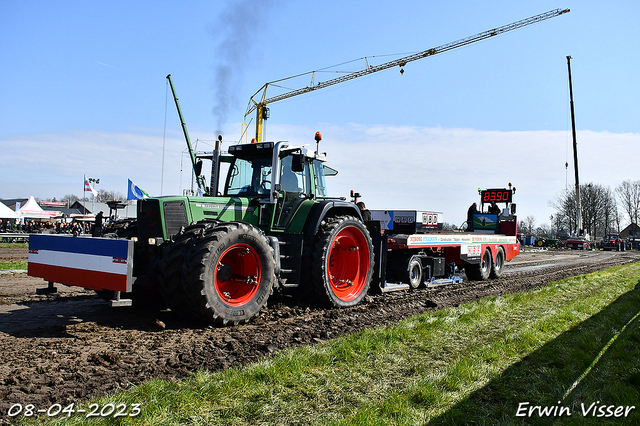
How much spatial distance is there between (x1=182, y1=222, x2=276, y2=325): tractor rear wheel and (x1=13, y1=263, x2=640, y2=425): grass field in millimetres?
1287

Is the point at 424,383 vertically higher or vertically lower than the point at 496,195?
lower

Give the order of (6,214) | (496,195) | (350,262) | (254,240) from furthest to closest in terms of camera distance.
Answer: (6,214) → (496,195) → (350,262) → (254,240)

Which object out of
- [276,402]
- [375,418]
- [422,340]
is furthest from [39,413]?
[422,340]

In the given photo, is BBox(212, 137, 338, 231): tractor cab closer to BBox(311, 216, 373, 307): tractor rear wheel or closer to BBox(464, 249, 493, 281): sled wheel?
BBox(311, 216, 373, 307): tractor rear wheel

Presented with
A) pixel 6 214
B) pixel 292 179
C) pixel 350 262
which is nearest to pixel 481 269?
pixel 350 262

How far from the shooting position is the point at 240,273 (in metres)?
6.38

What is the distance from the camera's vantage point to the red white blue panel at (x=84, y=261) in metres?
5.29

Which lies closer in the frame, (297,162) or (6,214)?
(297,162)

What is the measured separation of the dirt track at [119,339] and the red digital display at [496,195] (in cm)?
903

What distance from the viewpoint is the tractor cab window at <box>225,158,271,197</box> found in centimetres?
754

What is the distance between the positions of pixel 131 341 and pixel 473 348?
3832 millimetres

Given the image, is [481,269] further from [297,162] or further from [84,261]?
[84,261]

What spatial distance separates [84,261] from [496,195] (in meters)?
14.2

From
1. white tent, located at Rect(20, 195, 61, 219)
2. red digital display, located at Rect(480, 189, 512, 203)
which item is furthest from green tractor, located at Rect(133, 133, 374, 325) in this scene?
white tent, located at Rect(20, 195, 61, 219)
